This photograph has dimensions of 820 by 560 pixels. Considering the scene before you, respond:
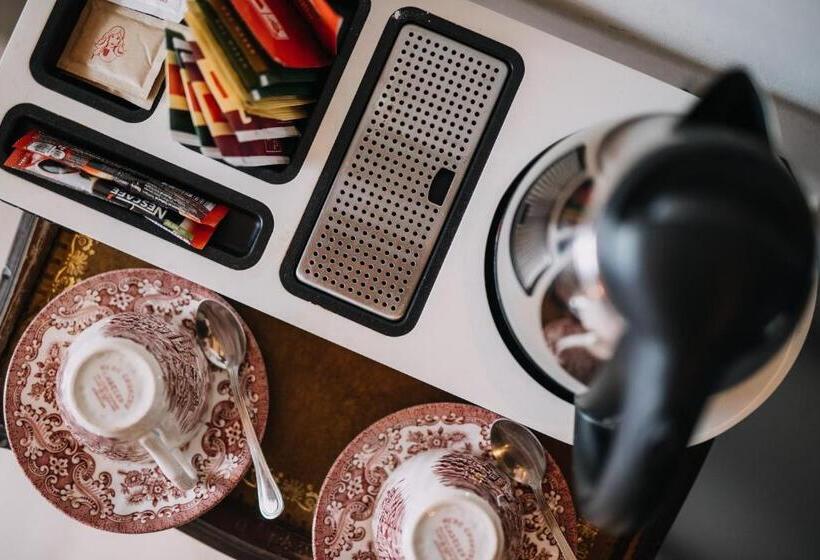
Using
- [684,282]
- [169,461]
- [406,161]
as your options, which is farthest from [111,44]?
[684,282]

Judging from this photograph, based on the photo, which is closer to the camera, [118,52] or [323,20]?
[323,20]

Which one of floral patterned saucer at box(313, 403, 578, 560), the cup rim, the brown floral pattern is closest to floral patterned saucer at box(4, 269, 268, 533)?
the brown floral pattern

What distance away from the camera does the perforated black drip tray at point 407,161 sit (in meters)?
0.74

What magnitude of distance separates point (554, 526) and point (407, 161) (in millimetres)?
426

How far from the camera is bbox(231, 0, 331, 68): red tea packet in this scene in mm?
661

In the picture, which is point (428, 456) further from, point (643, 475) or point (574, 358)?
point (643, 475)

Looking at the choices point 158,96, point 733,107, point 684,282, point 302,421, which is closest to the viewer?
point 684,282

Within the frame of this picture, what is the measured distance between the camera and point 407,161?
746 millimetres

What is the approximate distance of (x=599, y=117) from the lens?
74 centimetres

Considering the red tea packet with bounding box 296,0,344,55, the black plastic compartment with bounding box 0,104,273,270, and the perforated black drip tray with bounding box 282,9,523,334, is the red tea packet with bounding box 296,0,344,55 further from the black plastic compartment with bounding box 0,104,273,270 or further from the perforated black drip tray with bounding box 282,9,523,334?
the black plastic compartment with bounding box 0,104,273,270

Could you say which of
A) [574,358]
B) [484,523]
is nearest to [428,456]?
[484,523]

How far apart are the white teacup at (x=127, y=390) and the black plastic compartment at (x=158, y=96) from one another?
0.20m

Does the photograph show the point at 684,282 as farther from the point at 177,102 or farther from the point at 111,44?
the point at 111,44

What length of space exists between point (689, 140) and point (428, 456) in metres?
0.46
